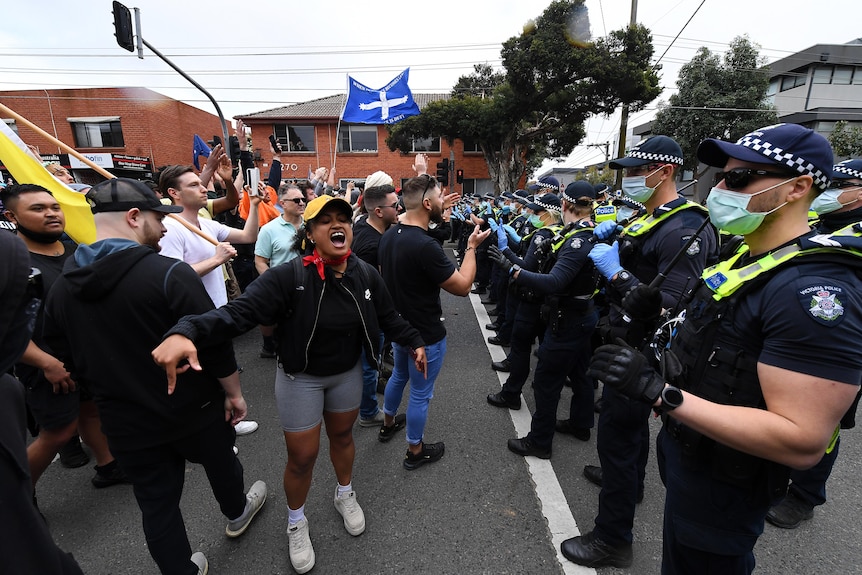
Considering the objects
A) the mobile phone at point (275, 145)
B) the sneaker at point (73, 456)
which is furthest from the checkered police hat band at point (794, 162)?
the mobile phone at point (275, 145)

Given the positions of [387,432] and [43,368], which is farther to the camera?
[387,432]

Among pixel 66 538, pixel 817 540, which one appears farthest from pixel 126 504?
pixel 817 540

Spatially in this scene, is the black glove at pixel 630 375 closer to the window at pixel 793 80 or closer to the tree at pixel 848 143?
the tree at pixel 848 143

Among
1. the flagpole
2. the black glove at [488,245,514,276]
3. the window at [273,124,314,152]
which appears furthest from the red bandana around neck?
the window at [273,124,314,152]

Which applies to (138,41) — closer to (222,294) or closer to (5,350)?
(222,294)

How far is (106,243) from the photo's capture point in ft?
5.81

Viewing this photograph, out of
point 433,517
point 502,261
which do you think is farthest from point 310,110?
point 433,517

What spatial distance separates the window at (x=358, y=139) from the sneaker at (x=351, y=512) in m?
27.5

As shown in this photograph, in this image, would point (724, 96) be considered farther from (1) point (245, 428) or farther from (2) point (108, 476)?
(2) point (108, 476)

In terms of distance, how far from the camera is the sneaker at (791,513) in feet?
8.47

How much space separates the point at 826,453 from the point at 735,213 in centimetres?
159

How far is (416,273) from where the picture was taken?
2.95 meters

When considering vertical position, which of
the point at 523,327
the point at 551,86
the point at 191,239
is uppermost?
Answer: the point at 551,86

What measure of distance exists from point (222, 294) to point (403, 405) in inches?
82.2
